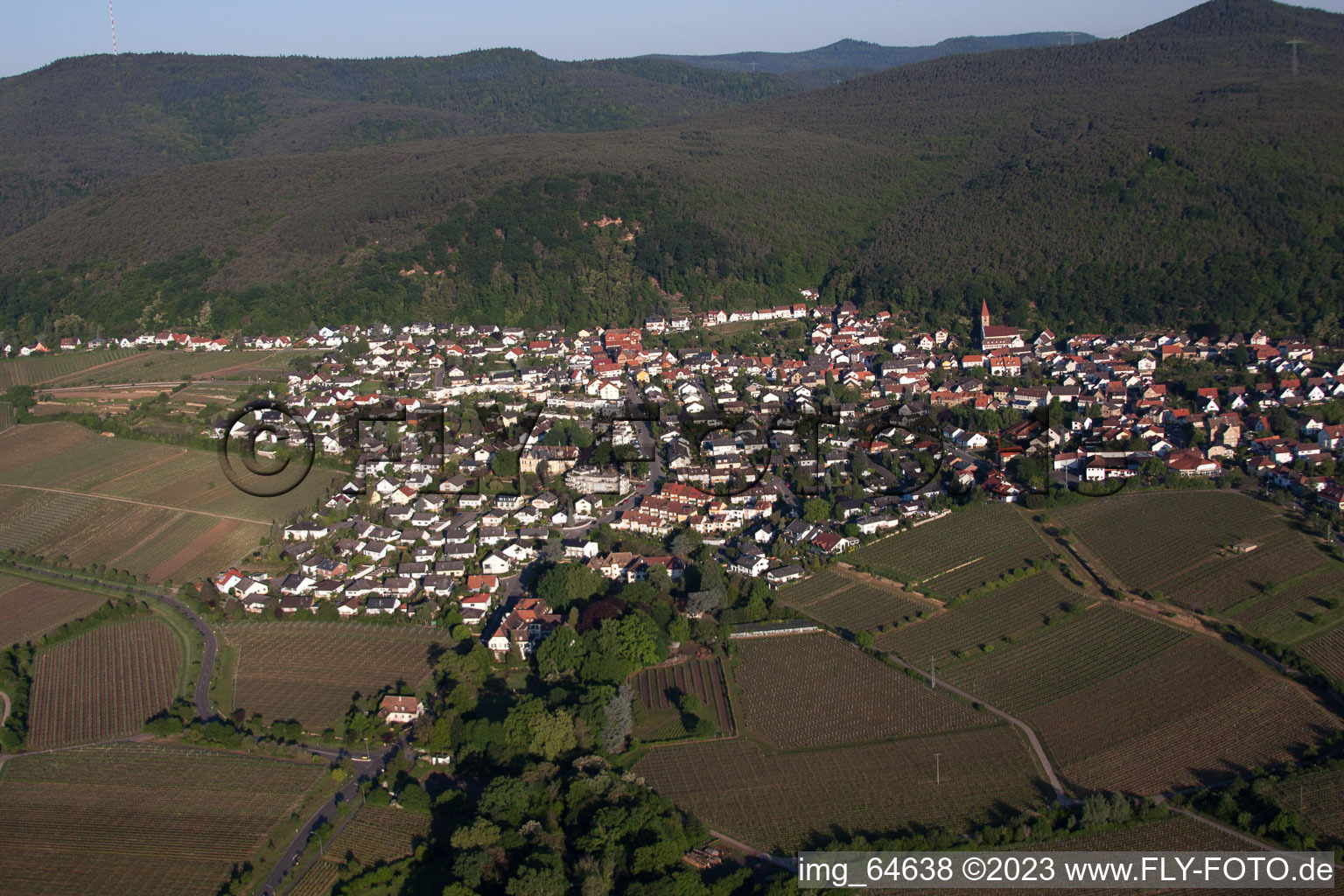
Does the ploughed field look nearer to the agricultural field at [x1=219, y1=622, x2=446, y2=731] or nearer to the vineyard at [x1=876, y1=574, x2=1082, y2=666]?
the vineyard at [x1=876, y1=574, x2=1082, y2=666]

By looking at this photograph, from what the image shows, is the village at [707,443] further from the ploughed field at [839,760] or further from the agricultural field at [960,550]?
the ploughed field at [839,760]

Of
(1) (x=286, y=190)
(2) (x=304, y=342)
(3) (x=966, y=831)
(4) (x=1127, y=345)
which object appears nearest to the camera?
(3) (x=966, y=831)

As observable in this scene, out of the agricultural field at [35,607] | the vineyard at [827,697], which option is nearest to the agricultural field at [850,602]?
the vineyard at [827,697]

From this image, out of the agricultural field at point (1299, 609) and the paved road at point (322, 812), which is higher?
the agricultural field at point (1299, 609)

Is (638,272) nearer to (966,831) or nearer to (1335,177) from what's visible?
(1335,177)

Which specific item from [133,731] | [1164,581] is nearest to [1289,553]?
[1164,581]

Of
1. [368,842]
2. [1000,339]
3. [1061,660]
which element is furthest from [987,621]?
[1000,339]
